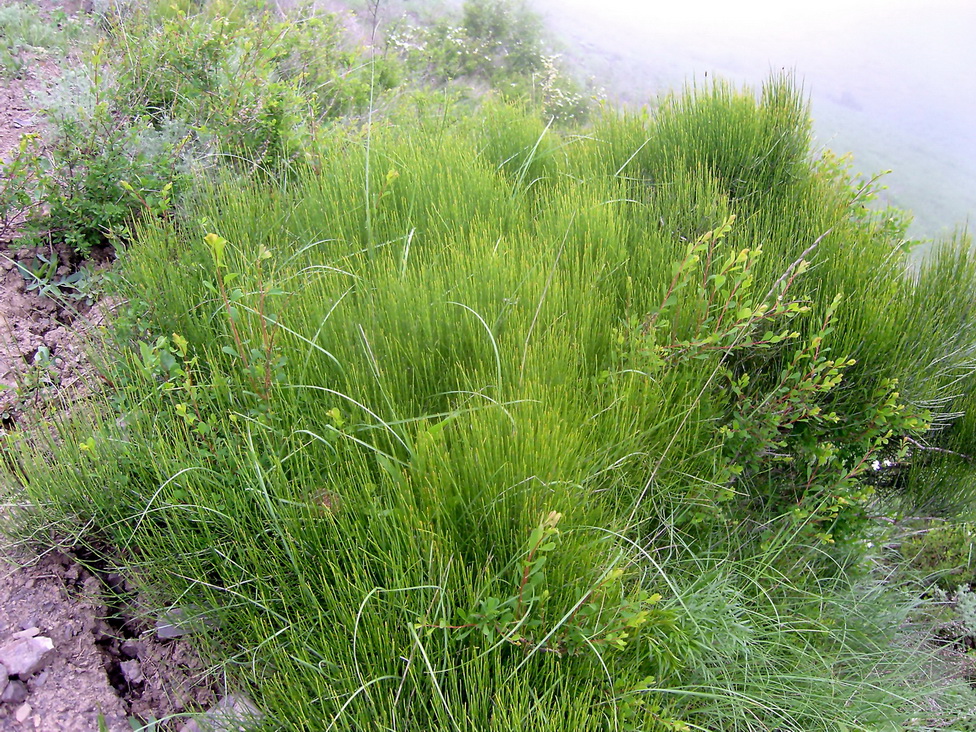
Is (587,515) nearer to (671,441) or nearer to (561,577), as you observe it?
(561,577)

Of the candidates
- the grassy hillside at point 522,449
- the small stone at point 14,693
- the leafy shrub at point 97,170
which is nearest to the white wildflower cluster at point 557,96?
the grassy hillside at point 522,449

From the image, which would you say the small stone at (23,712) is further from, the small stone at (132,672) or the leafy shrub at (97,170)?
the leafy shrub at (97,170)

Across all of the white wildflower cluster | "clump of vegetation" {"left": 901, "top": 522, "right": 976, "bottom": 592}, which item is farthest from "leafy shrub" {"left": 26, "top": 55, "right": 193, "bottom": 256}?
"clump of vegetation" {"left": 901, "top": 522, "right": 976, "bottom": 592}

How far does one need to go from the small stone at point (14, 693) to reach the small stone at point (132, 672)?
0.20 meters

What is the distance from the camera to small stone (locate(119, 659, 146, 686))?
1.60 meters

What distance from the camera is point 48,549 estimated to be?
5.66ft

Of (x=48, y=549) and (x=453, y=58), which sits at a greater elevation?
(x=453, y=58)

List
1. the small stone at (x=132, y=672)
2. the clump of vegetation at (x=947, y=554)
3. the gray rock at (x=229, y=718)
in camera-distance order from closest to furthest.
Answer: the gray rock at (x=229, y=718)
the small stone at (x=132, y=672)
the clump of vegetation at (x=947, y=554)

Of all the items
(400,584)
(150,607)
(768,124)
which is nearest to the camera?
(400,584)

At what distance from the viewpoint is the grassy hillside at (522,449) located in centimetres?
140

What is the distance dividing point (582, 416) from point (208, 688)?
1.15 m

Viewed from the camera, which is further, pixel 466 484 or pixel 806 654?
pixel 806 654

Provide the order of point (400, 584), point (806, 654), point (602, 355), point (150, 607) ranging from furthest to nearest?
point (602, 355) < point (806, 654) < point (150, 607) < point (400, 584)

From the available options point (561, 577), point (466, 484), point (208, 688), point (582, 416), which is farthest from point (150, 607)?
point (582, 416)
